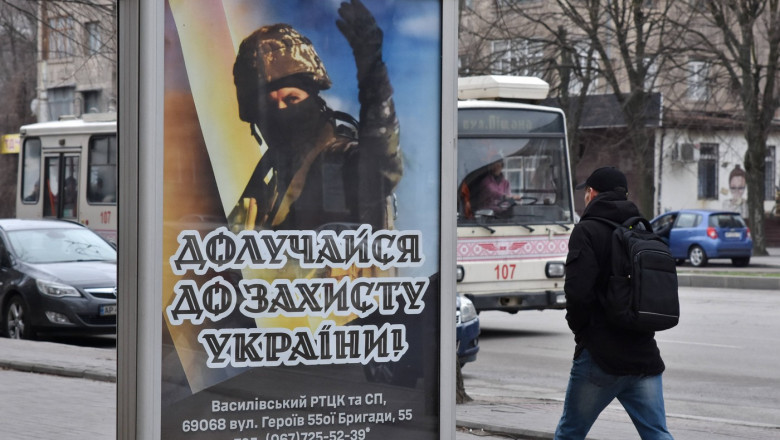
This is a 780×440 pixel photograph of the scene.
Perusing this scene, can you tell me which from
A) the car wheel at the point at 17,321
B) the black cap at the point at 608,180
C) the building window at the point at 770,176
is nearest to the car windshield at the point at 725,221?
the building window at the point at 770,176

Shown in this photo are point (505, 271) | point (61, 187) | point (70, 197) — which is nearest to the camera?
point (505, 271)

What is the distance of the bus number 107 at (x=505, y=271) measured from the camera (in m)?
14.9

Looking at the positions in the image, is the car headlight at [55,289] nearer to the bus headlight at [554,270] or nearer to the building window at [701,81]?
the bus headlight at [554,270]

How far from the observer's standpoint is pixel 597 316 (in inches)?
213

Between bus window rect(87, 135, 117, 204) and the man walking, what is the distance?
1686cm

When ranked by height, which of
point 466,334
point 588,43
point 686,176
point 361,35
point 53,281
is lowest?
point 466,334

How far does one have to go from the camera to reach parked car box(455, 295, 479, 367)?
10.8 metres

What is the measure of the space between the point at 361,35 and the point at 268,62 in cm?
39

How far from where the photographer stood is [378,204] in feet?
15.1

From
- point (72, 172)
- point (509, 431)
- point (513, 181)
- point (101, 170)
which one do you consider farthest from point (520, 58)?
point (509, 431)

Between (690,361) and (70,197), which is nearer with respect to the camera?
(690,361)

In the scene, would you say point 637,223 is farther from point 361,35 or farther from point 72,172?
point 72,172

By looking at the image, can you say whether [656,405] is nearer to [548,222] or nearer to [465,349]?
[465,349]

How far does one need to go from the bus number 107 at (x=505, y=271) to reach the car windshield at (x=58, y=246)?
4949mm
